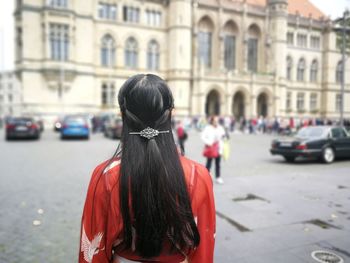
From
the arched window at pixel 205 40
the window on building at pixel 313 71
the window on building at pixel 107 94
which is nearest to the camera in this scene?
the window on building at pixel 107 94

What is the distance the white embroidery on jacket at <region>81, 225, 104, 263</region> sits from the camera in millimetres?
1674

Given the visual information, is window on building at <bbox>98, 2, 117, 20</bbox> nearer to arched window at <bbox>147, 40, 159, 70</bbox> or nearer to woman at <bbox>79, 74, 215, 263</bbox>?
arched window at <bbox>147, 40, 159, 70</bbox>

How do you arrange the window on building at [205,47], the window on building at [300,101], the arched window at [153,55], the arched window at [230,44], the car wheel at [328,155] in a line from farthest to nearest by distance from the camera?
the window on building at [300,101], the arched window at [230,44], the window on building at [205,47], the arched window at [153,55], the car wheel at [328,155]

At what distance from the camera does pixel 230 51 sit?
146ft

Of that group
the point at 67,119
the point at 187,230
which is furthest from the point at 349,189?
the point at 67,119

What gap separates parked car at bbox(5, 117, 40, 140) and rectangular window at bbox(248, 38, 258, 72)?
111ft

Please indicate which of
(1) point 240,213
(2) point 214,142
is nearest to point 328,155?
(2) point 214,142

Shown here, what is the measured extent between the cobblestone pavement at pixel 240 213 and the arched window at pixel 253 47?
37.7 metres

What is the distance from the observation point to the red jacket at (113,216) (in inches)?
64.4

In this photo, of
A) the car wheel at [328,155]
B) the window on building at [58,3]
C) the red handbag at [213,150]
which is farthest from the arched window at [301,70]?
the red handbag at [213,150]

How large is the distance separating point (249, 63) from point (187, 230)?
46414 mm

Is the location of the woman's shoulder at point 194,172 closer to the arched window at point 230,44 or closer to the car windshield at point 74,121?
the car windshield at point 74,121

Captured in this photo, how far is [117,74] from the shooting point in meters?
37.5

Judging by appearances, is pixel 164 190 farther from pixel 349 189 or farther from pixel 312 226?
pixel 349 189
